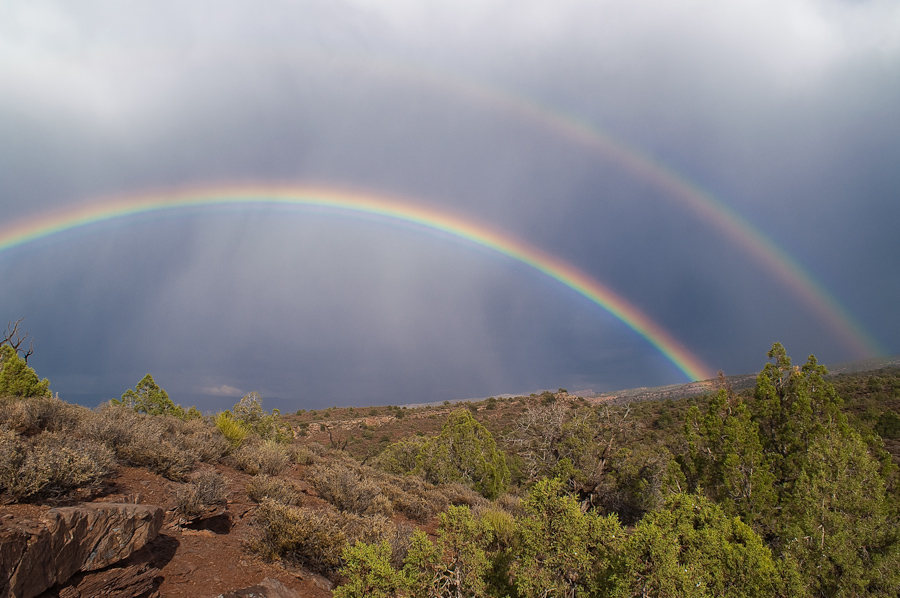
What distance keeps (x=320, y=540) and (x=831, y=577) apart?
8834mm

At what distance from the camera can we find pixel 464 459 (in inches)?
811

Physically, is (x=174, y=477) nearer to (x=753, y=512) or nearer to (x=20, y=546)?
(x=20, y=546)

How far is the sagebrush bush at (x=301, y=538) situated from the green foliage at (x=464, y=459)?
12.4 metres

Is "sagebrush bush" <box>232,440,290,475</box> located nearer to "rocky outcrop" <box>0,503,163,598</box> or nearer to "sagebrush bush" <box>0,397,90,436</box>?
"sagebrush bush" <box>0,397,90,436</box>

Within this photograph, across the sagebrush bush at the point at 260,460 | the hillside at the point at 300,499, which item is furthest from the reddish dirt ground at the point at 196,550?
the sagebrush bush at the point at 260,460

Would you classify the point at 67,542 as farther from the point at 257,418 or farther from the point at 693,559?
the point at 257,418

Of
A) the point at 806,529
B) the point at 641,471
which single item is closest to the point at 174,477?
the point at 806,529

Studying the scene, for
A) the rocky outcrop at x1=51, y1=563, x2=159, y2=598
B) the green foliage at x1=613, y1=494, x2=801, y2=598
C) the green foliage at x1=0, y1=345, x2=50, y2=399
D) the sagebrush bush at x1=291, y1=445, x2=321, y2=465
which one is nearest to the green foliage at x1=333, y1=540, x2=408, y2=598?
the green foliage at x1=613, y1=494, x2=801, y2=598

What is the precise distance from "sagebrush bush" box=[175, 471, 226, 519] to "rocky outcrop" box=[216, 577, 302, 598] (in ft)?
7.69

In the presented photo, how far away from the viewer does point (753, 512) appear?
11039mm

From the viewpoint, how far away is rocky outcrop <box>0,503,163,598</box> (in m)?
4.30

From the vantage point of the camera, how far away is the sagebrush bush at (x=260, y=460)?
11922mm

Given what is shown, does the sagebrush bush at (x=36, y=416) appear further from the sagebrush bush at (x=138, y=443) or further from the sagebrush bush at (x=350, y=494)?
the sagebrush bush at (x=350, y=494)

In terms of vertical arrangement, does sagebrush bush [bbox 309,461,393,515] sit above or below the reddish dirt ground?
above
